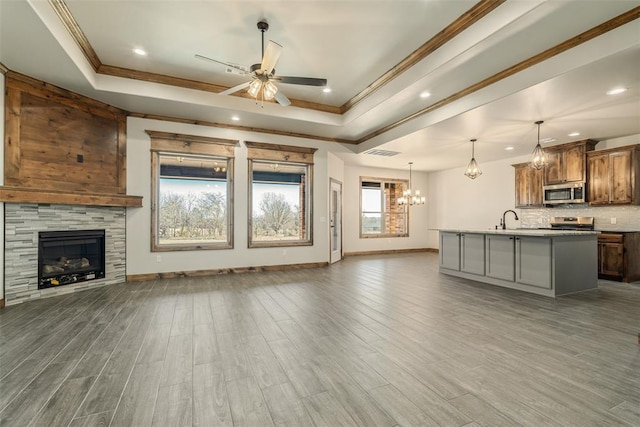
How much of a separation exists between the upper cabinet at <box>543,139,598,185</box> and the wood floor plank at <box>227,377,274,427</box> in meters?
7.25

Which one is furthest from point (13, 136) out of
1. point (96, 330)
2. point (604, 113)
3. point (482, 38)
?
point (604, 113)

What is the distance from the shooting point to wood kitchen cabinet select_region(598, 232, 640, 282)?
5453 mm

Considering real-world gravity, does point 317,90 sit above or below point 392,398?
above

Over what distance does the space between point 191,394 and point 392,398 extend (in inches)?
53.3

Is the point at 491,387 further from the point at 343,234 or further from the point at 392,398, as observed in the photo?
the point at 343,234

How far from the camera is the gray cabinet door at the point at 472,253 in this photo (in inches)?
213

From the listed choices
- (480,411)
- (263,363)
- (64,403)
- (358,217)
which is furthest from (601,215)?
(64,403)

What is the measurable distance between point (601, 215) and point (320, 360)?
736cm

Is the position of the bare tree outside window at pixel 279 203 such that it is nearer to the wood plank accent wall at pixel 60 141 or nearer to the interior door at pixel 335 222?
the interior door at pixel 335 222

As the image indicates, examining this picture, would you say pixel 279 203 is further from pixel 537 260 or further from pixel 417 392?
pixel 417 392

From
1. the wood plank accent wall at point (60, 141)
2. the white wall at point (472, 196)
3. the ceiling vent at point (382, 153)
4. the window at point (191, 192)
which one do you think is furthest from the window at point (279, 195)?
the white wall at point (472, 196)

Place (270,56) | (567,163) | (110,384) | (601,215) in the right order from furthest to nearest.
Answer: (567,163), (601,215), (270,56), (110,384)

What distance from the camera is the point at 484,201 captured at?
8.76 m

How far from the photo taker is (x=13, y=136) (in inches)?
158
